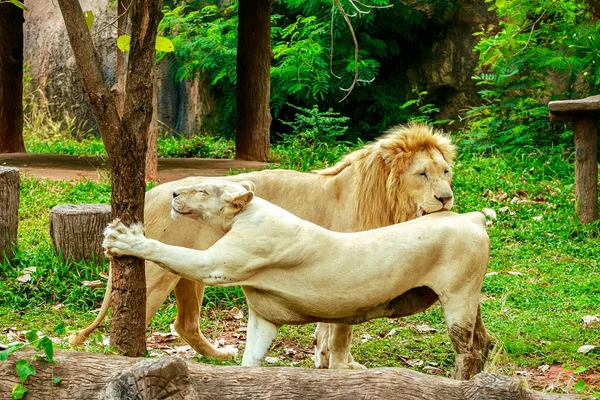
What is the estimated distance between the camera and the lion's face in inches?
214

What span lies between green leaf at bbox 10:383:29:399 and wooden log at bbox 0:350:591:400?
1.5 inches

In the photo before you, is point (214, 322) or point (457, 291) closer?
point (457, 291)

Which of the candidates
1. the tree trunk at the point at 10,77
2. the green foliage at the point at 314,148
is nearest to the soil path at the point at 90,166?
the tree trunk at the point at 10,77

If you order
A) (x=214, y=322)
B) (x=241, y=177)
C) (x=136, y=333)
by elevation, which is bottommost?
(x=214, y=322)

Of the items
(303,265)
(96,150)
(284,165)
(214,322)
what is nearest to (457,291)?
(303,265)

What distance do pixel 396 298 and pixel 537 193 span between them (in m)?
5.95

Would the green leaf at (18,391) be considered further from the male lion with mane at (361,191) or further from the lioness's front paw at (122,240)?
the male lion with mane at (361,191)

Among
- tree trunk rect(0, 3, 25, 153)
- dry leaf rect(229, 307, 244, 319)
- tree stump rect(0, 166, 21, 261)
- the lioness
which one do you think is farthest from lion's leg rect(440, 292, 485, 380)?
tree trunk rect(0, 3, 25, 153)

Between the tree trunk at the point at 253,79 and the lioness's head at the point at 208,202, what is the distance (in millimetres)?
8173

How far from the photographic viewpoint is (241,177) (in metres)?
5.33

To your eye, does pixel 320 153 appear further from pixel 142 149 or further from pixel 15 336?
pixel 142 149

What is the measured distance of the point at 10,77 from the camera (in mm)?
12445

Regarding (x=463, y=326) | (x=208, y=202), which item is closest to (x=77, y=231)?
(x=208, y=202)

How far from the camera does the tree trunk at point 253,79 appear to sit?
12242mm
